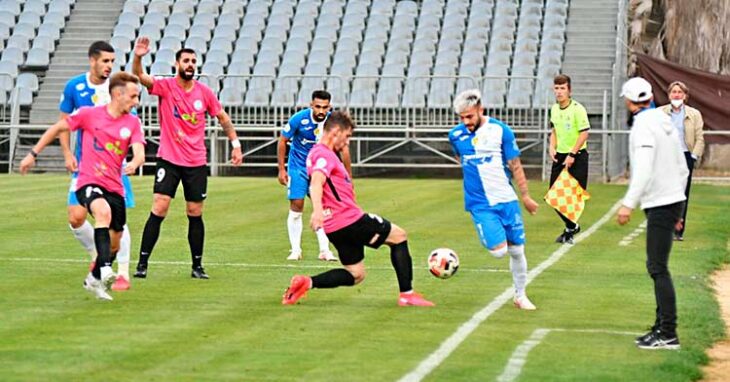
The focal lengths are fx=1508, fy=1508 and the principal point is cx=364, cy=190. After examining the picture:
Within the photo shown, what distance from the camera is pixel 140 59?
42.4 feet

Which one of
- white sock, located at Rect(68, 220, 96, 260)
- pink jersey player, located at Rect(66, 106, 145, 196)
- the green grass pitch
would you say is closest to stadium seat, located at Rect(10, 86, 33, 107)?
the green grass pitch

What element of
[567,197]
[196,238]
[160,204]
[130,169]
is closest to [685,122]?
[567,197]

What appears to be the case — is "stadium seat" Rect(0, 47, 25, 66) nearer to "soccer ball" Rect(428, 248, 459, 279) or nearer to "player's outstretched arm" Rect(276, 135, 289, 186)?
"player's outstretched arm" Rect(276, 135, 289, 186)

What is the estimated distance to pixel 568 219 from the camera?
709 inches

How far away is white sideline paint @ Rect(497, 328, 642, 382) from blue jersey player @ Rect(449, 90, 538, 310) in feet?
3.76

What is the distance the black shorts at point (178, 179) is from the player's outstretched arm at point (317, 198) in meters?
2.57

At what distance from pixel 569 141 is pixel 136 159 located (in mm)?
7769

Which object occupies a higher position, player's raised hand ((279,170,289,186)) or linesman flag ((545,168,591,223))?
player's raised hand ((279,170,289,186))

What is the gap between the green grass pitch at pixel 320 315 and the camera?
9.06m

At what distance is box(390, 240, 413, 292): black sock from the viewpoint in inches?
465

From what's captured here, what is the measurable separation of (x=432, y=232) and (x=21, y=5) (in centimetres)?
2420

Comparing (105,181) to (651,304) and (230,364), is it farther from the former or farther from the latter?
(651,304)

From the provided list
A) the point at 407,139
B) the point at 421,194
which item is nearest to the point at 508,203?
the point at 421,194

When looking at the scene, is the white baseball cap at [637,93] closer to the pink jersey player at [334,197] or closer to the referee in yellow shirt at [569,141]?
the pink jersey player at [334,197]
